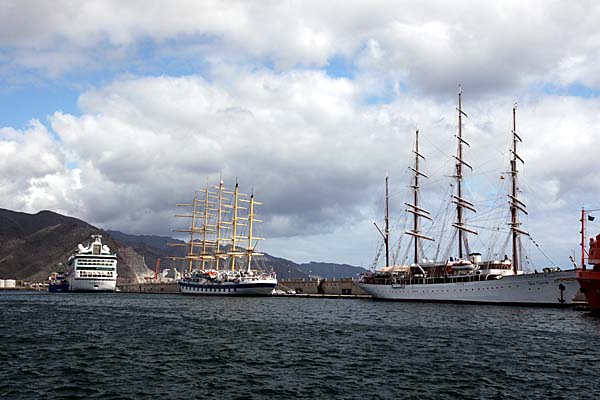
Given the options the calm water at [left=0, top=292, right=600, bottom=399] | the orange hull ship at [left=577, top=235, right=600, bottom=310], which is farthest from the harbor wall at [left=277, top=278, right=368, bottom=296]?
the calm water at [left=0, top=292, right=600, bottom=399]

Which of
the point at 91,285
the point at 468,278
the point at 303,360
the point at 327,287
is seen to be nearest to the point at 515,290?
the point at 468,278

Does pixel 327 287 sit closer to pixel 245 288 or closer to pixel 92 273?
pixel 245 288

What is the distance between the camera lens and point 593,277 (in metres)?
61.6

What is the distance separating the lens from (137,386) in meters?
26.5

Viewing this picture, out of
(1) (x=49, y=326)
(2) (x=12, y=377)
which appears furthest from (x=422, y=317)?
(2) (x=12, y=377)

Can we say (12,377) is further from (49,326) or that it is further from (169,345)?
(49,326)

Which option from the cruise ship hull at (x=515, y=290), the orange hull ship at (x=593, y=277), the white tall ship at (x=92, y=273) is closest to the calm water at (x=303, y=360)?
the orange hull ship at (x=593, y=277)

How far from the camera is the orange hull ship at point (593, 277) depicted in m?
61.7

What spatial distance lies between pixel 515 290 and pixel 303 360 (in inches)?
2252

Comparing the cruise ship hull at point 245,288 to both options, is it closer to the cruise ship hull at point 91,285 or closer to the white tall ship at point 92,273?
the cruise ship hull at point 91,285

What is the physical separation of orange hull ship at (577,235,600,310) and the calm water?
324 inches

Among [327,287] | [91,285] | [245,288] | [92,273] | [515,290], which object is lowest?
[91,285]

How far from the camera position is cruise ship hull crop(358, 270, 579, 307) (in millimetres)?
78312

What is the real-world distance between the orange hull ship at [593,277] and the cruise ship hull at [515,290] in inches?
482
